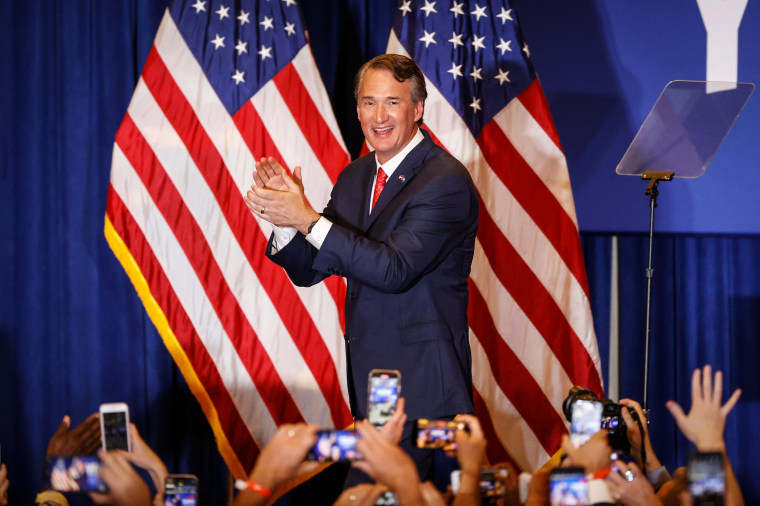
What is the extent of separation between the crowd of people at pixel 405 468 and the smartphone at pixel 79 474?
13mm

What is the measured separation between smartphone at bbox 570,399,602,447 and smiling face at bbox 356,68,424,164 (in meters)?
1.05

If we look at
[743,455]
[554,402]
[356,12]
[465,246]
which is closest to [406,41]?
[356,12]

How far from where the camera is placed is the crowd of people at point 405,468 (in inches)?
56.5

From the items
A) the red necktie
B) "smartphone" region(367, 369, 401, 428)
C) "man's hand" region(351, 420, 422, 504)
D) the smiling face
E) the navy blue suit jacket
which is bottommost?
"man's hand" region(351, 420, 422, 504)

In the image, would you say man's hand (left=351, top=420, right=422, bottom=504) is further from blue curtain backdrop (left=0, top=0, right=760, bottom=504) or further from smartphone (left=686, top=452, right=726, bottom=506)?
blue curtain backdrop (left=0, top=0, right=760, bottom=504)

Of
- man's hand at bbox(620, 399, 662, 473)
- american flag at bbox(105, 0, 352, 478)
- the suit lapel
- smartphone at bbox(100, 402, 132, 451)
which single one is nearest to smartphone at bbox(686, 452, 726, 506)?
man's hand at bbox(620, 399, 662, 473)

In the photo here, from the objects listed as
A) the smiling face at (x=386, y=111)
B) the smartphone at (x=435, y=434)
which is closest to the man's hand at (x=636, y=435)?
the smartphone at (x=435, y=434)

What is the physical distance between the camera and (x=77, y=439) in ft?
→ 5.28

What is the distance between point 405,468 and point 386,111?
1.23m

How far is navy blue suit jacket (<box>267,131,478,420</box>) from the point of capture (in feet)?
6.86

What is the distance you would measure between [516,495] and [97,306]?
2.53 meters

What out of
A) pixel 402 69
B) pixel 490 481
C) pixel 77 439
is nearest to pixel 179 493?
pixel 77 439

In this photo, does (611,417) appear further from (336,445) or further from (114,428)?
(114,428)

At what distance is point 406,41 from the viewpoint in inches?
133
